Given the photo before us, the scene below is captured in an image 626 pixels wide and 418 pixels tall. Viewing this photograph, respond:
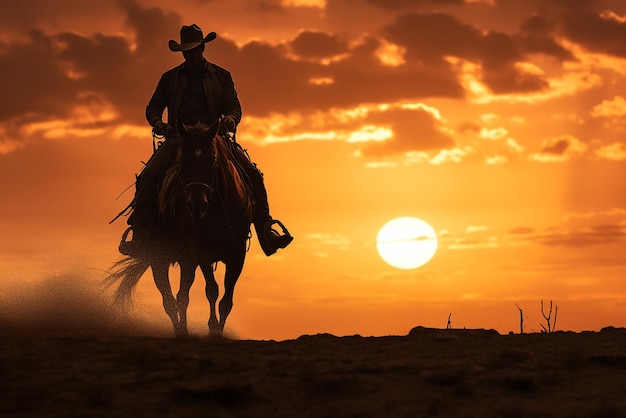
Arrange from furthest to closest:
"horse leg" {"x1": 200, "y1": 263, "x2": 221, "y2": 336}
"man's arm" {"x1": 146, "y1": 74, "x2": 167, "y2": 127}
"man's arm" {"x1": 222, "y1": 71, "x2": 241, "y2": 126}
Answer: "man's arm" {"x1": 146, "y1": 74, "x2": 167, "y2": 127} → "man's arm" {"x1": 222, "y1": 71, "x2": 241, "y2": 126} → "horse leg" {"x1": 200, "y1": 263, "x2": 221, "y2": 336}

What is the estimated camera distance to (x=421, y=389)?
40.8 ft

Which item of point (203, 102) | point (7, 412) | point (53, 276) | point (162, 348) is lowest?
point (7, 412)

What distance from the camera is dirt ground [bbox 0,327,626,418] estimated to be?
11891mm

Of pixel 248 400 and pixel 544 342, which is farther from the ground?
pixel 544 342

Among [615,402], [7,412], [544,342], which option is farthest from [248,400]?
[544,342]

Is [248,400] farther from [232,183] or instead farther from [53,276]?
[53,276]

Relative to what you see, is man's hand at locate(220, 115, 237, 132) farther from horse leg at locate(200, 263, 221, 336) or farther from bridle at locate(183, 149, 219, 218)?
horse leg at locate(200, 263, 221, 336)

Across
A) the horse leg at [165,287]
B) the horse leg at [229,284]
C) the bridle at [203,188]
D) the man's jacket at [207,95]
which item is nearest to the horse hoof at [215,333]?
the horse leg at [229,284]

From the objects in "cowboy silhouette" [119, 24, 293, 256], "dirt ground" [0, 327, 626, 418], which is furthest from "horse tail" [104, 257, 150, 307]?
"dirt ground" [0, 327, 626, 418]

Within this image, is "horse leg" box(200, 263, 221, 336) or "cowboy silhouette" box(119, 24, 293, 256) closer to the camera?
"horse leg" box(200, 263, 221, 336)

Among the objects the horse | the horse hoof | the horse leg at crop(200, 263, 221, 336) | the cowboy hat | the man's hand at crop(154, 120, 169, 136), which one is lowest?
the horse hoof

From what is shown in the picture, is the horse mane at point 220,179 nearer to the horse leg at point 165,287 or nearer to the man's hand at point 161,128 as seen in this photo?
the man's hand at point 161,128

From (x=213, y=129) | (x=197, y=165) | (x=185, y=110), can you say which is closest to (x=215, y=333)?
(x=197, y=165)

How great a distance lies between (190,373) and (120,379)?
74cm
